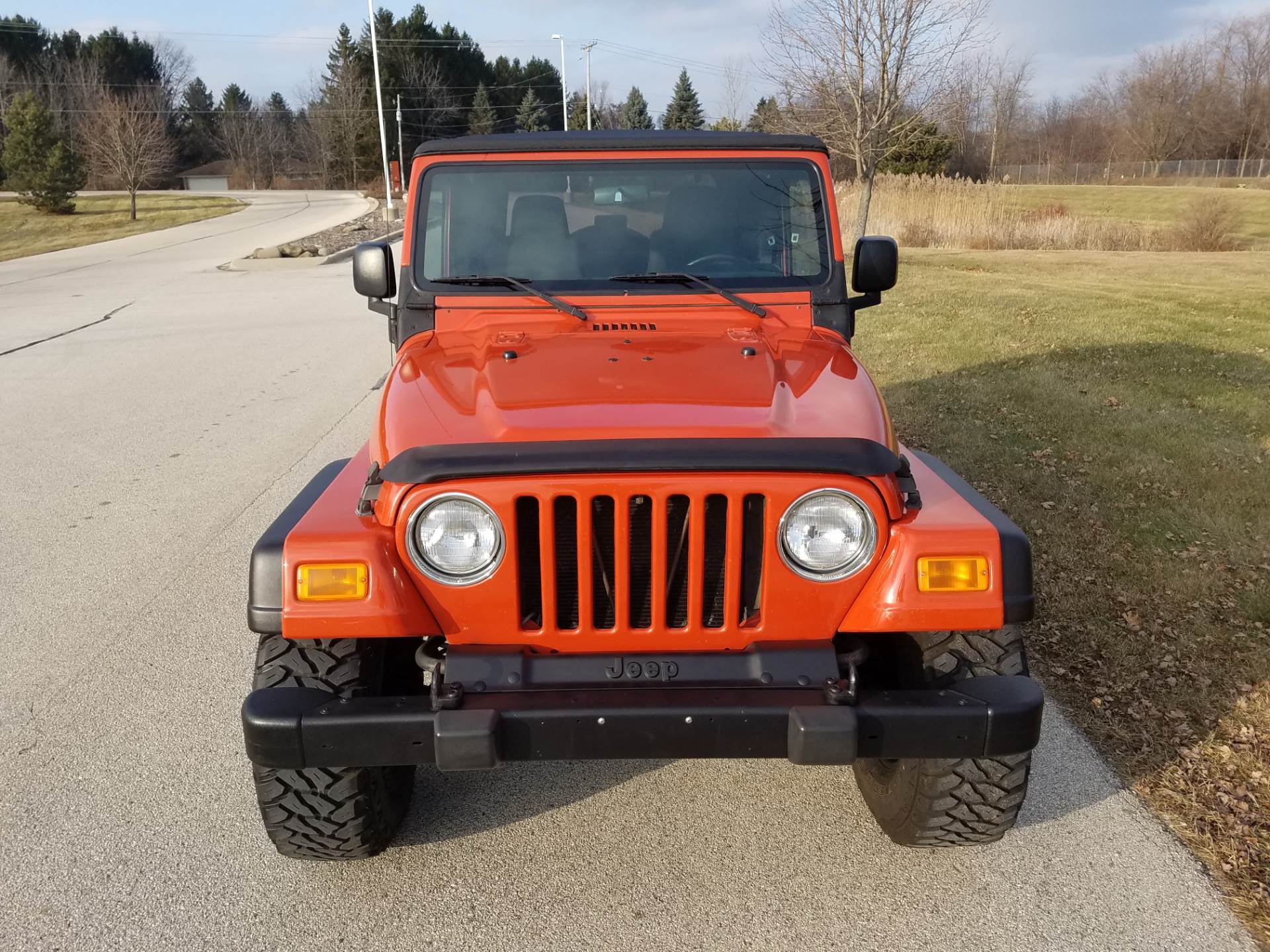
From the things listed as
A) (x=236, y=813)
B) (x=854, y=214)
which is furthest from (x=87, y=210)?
(x=236, y=813)

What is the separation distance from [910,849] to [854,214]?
19505mm

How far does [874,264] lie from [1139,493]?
307cm

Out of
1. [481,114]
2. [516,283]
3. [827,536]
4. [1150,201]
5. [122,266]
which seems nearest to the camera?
[827,536]

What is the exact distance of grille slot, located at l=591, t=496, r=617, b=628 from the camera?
238 centimetres

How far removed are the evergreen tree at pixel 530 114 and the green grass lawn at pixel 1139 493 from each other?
228 ft

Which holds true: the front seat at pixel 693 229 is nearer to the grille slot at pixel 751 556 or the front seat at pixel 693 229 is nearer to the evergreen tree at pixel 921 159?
the grille slot at pixel 751 556

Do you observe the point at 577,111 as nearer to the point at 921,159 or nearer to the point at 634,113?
the point at 634,113

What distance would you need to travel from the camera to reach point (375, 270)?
3.72m

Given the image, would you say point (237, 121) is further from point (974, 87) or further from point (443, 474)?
point (443, 474)

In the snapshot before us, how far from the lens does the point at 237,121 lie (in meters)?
80.0

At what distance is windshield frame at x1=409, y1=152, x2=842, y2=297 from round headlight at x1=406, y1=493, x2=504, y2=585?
128 centimetres

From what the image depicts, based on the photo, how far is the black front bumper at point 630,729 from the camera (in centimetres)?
225

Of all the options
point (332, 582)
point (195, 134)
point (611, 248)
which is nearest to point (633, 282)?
point (611, 248)

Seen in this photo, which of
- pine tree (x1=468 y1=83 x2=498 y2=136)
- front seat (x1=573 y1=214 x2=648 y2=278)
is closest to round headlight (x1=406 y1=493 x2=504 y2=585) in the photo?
front seat (x1=573 y1=214 x2=648 y2=278)
